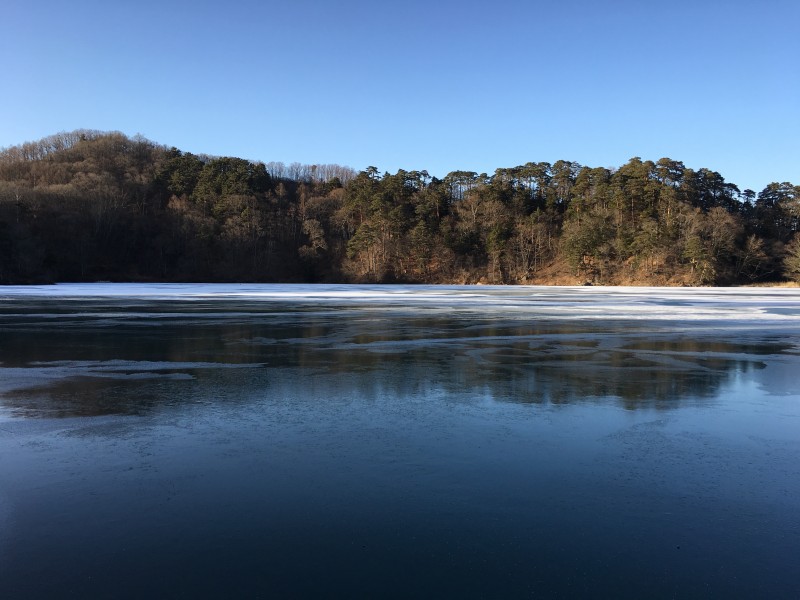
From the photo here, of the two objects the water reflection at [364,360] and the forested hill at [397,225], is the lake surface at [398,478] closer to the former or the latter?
the water reflection at [364,360]

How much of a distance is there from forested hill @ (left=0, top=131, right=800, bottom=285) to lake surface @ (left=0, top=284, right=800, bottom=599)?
160 ft

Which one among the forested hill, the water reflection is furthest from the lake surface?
the forested hill

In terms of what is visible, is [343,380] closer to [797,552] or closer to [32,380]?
[32,380]

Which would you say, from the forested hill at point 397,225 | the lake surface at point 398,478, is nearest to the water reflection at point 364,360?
the lake surface at point 398,478

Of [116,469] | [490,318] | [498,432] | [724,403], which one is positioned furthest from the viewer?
[490,318]

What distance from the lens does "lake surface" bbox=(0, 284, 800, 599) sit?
2924 mm

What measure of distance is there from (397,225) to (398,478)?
6465 centimetres

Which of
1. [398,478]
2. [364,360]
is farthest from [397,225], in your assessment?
[398,478]

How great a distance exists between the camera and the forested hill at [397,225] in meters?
55.3

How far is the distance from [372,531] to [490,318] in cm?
1451

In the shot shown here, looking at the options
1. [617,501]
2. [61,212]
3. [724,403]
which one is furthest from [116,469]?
[61,212]

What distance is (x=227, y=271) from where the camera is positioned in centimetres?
6700

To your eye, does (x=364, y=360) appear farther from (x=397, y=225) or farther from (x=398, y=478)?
(x=397, y=225)

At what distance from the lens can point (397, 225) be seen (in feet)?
223
